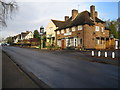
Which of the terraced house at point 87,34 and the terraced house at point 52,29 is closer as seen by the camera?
the terraced house at point 87,34

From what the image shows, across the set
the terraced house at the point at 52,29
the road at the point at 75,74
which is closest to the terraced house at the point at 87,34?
the terraced house at the point at 52,29

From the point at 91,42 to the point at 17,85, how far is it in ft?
90.3

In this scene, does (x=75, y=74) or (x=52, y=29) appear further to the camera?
(x=52, y=29)

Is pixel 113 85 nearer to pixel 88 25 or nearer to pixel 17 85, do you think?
pixel 17 85

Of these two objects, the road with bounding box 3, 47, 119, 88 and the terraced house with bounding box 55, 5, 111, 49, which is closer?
the road with bounding box 3, 47, 119, 88

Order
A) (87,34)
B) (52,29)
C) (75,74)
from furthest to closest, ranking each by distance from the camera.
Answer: (52,29) → (87,34) → (75,74)

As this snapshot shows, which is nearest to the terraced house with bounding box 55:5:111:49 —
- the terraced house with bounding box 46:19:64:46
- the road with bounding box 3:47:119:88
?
the terraced house with bounding box 46:19:64:46

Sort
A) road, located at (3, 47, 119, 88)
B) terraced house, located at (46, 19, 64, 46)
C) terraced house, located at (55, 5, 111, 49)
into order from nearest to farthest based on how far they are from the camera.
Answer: road, located at (3, 47, 119, 88) → terraced house, located at (55, 5, 111, 49) → terraced house, located at (46, 19, 64, 46)

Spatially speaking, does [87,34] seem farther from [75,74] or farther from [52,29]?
[75,74]

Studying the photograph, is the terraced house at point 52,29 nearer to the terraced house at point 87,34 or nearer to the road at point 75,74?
the terraced house at point 87,34

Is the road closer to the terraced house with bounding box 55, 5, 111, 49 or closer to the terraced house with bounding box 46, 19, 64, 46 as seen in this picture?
the terraced house with bounding box 55, 5, 111, 49

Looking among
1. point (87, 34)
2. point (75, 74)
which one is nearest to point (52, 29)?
point (87, 34)

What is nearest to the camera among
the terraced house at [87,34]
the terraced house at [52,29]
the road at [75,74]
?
the road at [75,74]

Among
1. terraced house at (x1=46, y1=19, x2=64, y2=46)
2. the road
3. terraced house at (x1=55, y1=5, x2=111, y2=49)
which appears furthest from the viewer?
terraced house at (x1=46, y1=19, x2=64, y2=46)
